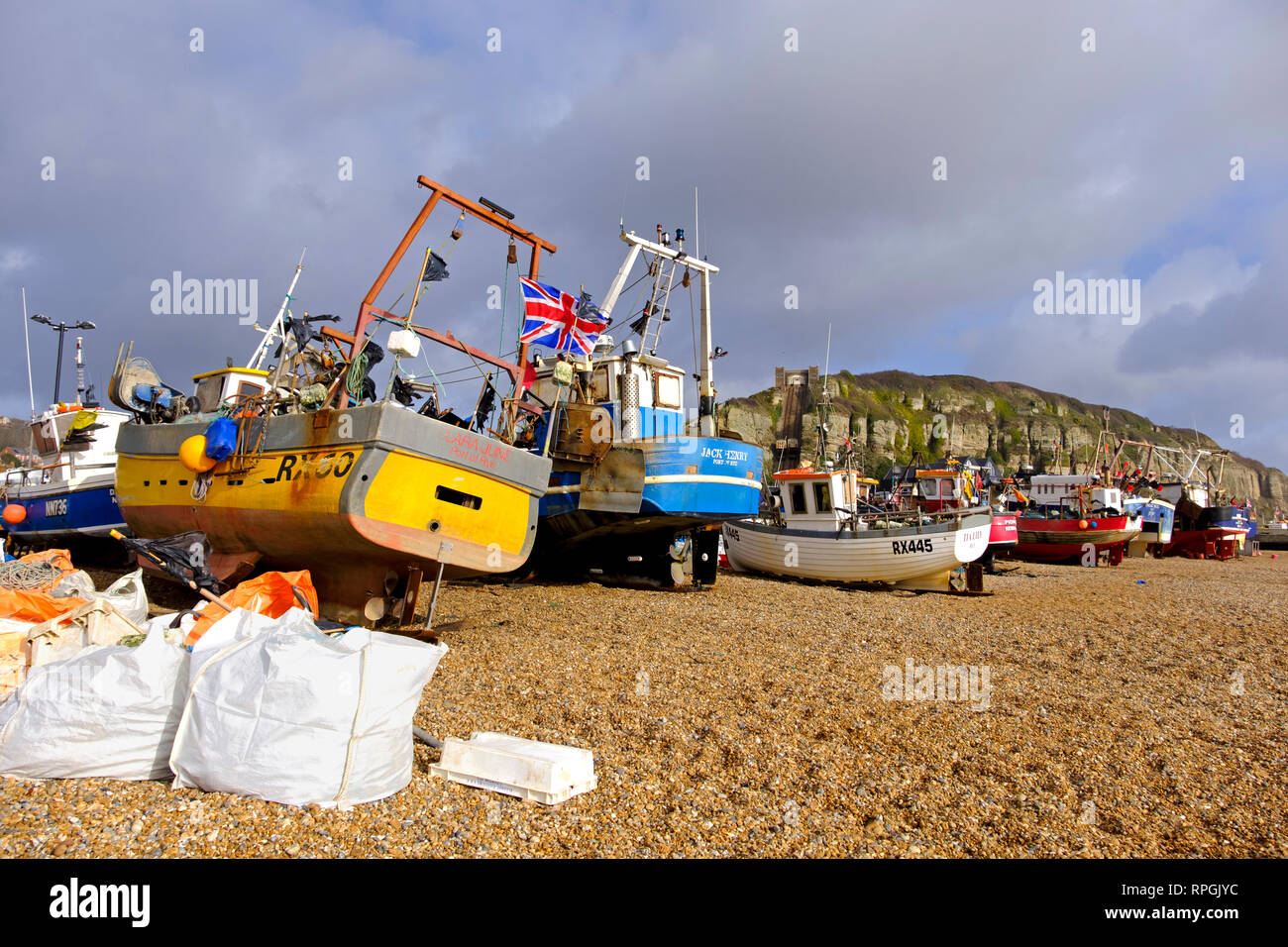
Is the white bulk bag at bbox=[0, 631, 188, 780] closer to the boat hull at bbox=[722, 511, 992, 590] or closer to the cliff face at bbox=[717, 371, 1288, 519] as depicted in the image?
the boat hull at bbox=[722, 511, 992, 590]

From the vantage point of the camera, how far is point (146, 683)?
352 cm

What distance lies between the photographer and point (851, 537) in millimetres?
15781

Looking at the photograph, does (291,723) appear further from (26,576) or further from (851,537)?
(851,537)

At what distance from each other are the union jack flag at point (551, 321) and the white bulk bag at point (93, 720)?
8.19 meters

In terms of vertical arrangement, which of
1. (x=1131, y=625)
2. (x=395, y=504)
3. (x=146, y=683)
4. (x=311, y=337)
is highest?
(x=311, y=337)

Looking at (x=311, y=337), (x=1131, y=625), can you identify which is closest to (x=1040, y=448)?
(x=1131, y=625)

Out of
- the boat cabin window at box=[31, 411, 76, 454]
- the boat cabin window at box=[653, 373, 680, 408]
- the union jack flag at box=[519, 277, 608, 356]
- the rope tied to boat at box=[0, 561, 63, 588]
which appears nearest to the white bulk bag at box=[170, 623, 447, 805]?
the rope tied to boat at box=[0, 561, 63, 588]

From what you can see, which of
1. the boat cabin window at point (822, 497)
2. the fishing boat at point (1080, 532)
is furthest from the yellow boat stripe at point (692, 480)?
the fishing boat at point (1080, 532)

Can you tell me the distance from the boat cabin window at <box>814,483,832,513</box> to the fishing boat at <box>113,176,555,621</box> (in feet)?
28.0

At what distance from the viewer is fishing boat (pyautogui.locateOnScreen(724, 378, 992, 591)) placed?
595 inches

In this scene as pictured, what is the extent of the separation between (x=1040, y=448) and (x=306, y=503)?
10844cm

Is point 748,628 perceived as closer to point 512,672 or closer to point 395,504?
point 512,672

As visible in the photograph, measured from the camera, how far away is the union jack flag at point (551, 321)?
11.2m
